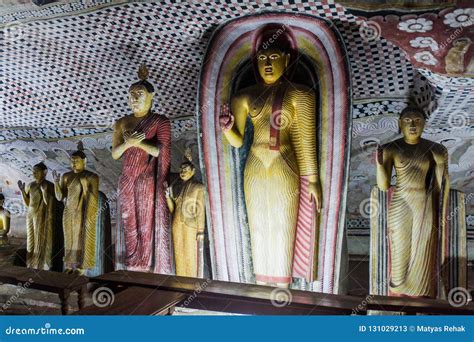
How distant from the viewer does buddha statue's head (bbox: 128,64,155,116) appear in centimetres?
504

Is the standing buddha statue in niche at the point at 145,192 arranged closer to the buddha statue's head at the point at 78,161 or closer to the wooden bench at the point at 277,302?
the buddha statue's head at the point at 78,161

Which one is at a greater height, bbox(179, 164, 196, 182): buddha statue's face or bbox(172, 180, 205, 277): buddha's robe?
bbox(179, 164, 196, 182): buddha statue's face

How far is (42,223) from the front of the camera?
20.5 feet

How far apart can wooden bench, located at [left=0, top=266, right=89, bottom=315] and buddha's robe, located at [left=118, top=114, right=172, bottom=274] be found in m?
1.05

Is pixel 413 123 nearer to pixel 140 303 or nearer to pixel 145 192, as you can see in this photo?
→ pixel 145 192

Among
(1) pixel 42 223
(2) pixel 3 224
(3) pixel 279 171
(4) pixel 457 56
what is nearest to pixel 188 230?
(3) pixel 279 171

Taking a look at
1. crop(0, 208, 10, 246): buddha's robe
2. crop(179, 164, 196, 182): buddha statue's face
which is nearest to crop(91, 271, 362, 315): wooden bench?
crop(179, 164, 196, 182): buddha statue's face

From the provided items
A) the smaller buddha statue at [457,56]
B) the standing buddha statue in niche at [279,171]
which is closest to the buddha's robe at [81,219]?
the standing buddha statue in niche at [279,171]

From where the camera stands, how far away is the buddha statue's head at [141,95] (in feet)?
16.5

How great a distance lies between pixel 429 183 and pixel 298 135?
1097mm

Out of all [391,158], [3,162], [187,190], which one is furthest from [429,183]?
[3,162]

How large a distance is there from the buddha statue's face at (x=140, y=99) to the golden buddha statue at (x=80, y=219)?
1121 mm

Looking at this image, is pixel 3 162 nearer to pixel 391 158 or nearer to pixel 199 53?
pixel 199 53

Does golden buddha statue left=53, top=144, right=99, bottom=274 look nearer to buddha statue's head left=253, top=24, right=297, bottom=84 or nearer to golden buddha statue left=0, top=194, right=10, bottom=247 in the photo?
golden buddha statue left=0, top=194, right=10, bottom=247
